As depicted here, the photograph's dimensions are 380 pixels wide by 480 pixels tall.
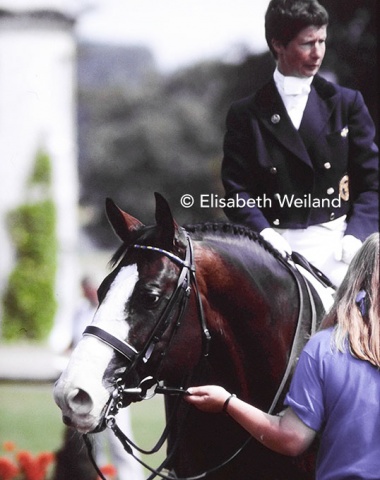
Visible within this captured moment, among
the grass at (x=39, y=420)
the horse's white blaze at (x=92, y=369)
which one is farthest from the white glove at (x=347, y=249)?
the grass at (x=39, y=420)

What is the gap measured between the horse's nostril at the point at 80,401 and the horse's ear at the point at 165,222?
0.51 meters

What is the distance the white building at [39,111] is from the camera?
4328 millimetres

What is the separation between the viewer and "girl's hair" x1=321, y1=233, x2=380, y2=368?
7.82 ft

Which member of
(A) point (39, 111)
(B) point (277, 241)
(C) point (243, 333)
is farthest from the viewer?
(A) point (39, 111)

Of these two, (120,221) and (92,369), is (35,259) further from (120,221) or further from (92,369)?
(92,369)

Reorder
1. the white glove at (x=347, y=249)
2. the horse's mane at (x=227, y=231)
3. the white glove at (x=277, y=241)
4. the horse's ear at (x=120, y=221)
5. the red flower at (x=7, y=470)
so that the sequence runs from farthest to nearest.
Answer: the red flower at (x=7, y=470)
the white glove at (x=347, y=249)
the white glove at (x=277, y=241)
the horse's mane at (x=227, y=231)
the horse's ear at (x=120, y=221)

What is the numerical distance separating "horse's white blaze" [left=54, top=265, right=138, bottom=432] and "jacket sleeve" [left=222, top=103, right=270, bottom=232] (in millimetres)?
847

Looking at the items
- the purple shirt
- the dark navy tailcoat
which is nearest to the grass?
the dark navy tailcoat

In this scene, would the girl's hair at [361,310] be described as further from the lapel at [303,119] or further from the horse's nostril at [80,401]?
the lapel at [303,119]

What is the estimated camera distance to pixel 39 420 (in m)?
6.68

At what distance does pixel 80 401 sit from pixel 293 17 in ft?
5.54

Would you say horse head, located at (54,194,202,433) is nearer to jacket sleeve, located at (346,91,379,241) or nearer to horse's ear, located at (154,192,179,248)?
horse's ear, located at (154,192,179,248)

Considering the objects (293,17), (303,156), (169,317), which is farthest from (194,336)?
(293,17)

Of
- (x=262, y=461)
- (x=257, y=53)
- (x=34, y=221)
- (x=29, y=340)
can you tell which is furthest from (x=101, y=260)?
(x=262, y=461)
